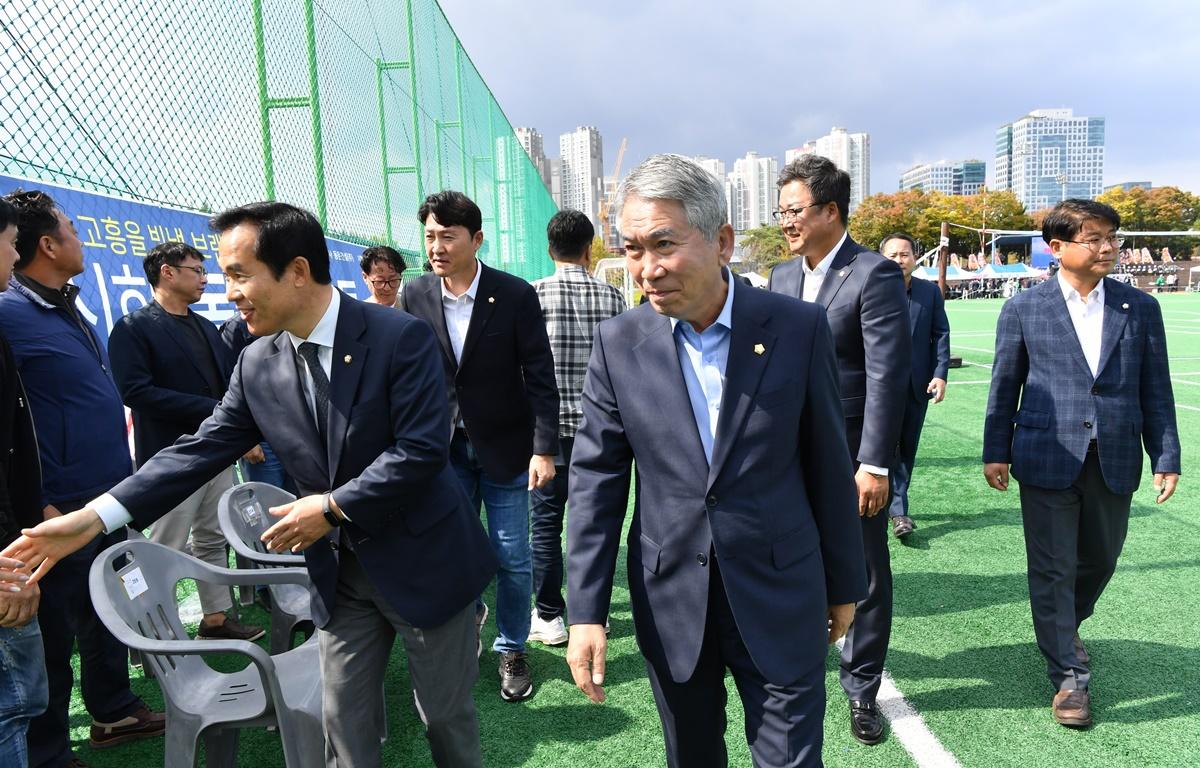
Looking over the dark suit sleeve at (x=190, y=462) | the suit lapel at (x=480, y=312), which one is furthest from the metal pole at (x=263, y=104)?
the dark suit sleeve at (x=190, y=462)

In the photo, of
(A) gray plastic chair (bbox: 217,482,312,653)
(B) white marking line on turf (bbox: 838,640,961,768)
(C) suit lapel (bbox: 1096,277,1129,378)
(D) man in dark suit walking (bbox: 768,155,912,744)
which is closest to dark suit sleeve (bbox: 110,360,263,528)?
(A) gray plastic chair (bbox: 217,482,312,653)

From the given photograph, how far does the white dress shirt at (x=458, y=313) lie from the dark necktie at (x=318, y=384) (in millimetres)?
1255

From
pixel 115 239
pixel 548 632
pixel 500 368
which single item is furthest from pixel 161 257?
pixel 548 632

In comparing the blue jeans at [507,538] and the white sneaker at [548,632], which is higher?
the blue jeans at [507,538]

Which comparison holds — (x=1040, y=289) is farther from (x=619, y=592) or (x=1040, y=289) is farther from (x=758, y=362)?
(x=619, y=592)

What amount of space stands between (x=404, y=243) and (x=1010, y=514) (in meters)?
6.50

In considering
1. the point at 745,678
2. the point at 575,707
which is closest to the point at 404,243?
the point at 575,707

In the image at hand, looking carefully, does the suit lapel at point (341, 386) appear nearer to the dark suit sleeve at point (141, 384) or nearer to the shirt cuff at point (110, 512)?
the shirt cuff at point (110, 512)

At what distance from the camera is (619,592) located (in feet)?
14.4

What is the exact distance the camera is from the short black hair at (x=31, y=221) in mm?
2752

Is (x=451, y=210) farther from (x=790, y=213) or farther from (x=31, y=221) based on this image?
(x=31, y=221)

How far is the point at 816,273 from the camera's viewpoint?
2.92 m

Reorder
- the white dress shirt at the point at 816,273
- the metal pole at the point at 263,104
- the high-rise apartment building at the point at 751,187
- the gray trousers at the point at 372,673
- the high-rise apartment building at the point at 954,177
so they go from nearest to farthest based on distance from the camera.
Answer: the gray trousers at the point at 372,673 < the white dress shirt at the point at 816,273 < the metal pole at the point at 263,104 < the high-rise apartment building at the point at 751,187 < the high-rise apartment building at the point at 954,177

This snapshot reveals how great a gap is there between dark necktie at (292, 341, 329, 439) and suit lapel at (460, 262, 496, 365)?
47.1 inches
